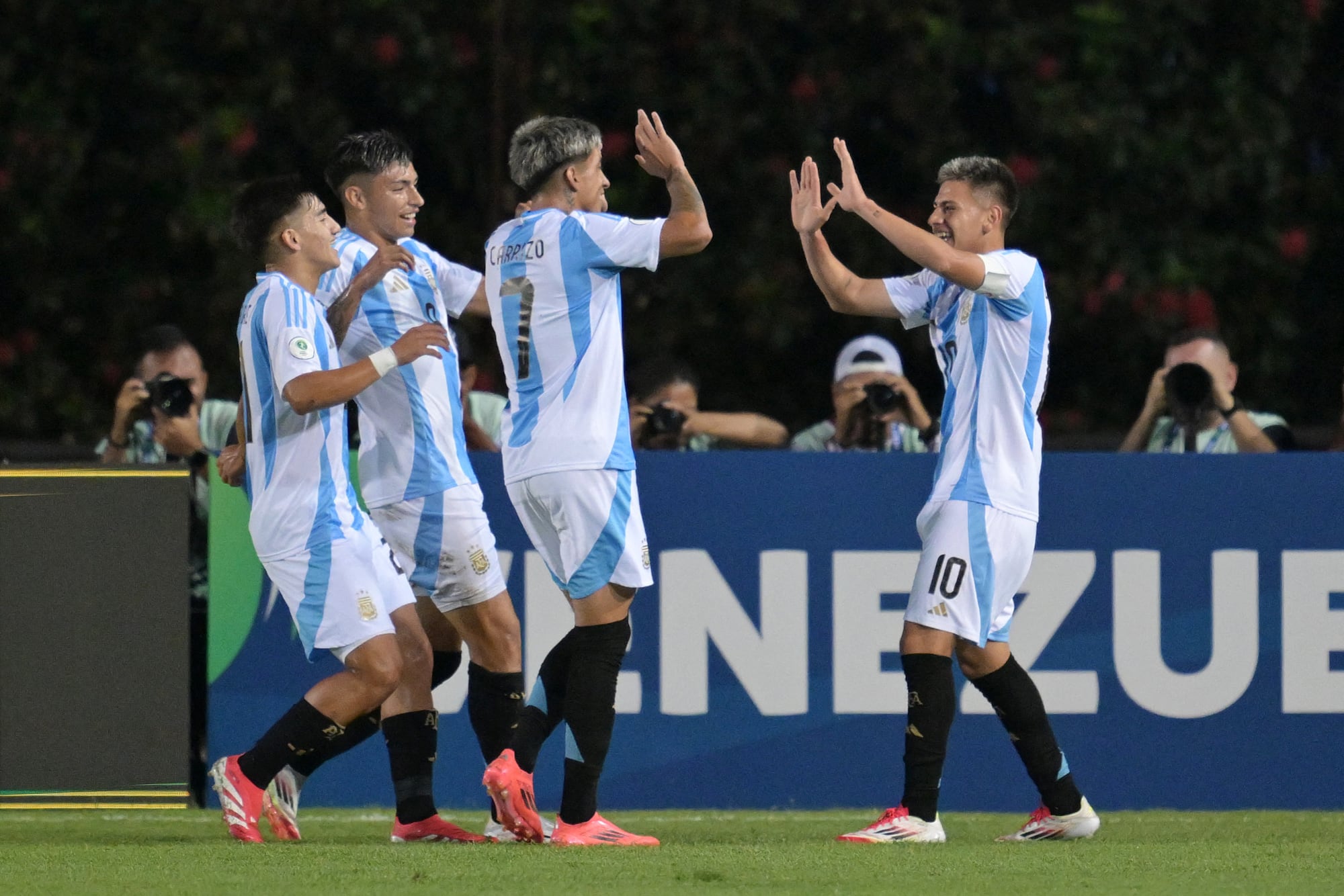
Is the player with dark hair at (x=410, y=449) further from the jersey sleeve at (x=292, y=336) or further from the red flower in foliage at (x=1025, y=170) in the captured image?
the red flower in foliage at (x=1025, y=170)

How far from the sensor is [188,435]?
23.5 ft

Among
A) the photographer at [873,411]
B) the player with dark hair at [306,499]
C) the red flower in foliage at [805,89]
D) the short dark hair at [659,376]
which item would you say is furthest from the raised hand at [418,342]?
the red flower in foliage at [805,89]

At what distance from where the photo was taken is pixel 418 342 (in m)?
5.44

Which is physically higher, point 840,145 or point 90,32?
point 90,32

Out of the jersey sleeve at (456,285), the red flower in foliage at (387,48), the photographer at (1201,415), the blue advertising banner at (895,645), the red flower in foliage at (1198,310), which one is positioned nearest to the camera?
the jersey sleeve at (456,285)

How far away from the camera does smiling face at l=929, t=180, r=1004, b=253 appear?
5.80m

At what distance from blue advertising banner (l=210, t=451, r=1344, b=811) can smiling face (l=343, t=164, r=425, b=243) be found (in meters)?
1.08

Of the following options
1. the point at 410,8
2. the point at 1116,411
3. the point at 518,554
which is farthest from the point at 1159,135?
the point at 518,554

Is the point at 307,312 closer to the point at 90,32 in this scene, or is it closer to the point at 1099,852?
the point at 1099,852

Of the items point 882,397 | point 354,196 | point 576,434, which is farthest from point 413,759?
point 882,397

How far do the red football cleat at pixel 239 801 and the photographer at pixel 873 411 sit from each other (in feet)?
8.90

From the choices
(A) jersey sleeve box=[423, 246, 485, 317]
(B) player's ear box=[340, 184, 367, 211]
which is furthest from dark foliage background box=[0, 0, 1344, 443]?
(B) player's ear box=[340, 184, 367, 211]

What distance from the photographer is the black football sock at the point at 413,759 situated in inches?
229

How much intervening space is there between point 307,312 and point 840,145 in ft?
5.23
